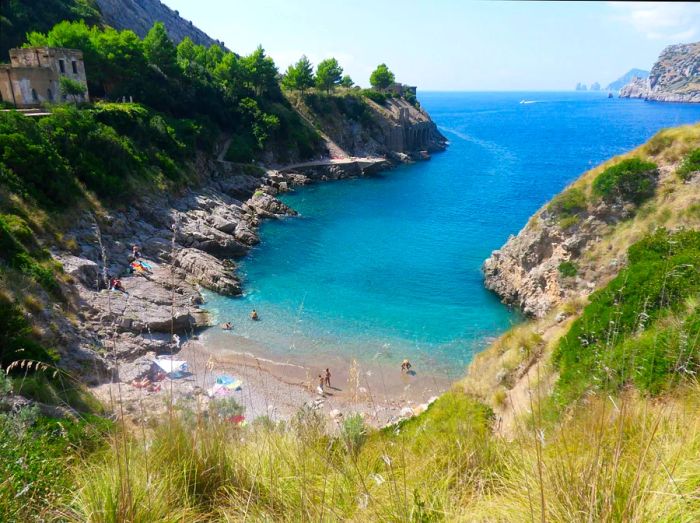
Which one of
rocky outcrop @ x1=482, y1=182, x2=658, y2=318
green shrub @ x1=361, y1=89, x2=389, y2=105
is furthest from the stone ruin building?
green shrub @ x1=361, y1=89, x2=389, y2=105

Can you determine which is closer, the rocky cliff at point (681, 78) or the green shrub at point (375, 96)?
the green shrub at point (375, 96)

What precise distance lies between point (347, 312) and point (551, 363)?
45.0 feet

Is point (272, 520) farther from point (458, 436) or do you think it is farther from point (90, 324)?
point (90, 324)

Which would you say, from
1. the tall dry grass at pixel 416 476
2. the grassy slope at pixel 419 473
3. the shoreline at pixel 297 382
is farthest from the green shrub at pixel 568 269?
the tall dry grass at pixel 416 476

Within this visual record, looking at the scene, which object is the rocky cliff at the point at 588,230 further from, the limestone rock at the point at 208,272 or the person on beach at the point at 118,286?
the person on beach at the point at 118,286

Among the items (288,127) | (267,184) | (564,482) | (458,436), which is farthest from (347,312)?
(288,127)

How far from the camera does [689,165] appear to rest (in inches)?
682

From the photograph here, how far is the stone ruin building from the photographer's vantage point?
109 ft

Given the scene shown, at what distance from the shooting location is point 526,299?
23.1 metres

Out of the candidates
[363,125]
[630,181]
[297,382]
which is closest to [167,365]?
[297,382]

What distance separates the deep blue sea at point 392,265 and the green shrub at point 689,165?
962 cm

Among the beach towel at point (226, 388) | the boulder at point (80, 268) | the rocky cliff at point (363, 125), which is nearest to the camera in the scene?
the beach towel at point (226, 388)

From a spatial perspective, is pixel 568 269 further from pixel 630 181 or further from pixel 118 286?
pixel 118 286

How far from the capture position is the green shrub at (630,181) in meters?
18.4
